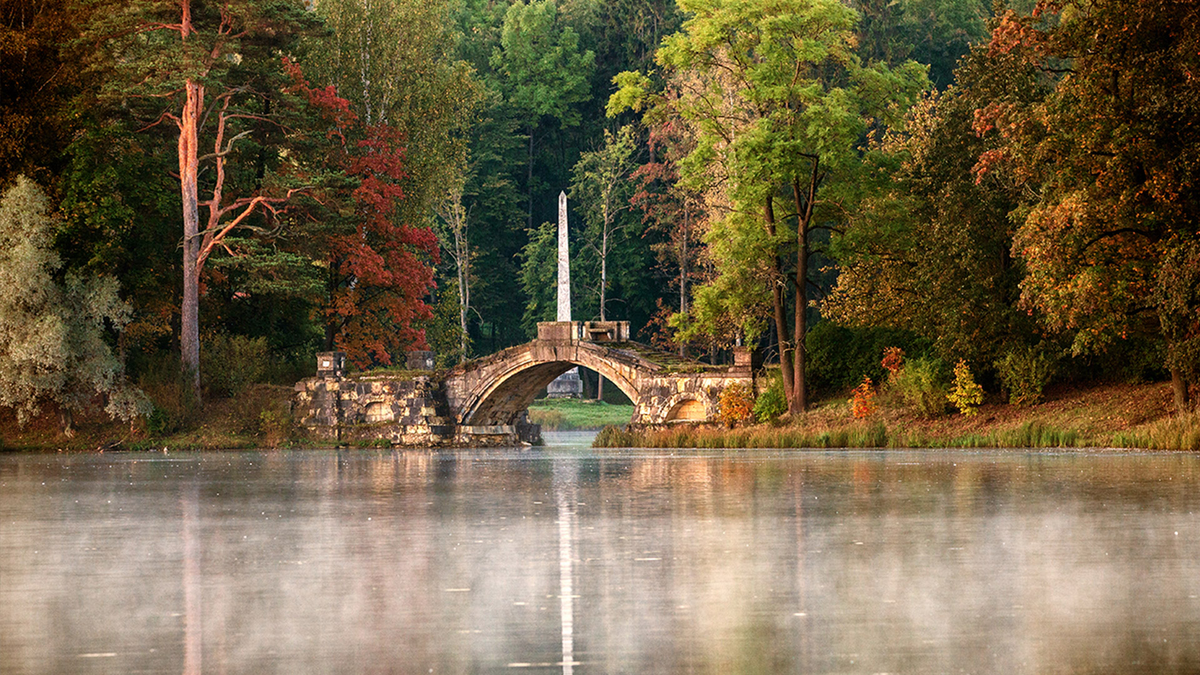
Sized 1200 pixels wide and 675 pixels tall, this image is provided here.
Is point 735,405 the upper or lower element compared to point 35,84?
lower

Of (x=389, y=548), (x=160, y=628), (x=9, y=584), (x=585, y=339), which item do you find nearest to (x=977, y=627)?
(x=160, y=628)

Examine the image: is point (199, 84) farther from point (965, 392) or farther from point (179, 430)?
point (965, 392)

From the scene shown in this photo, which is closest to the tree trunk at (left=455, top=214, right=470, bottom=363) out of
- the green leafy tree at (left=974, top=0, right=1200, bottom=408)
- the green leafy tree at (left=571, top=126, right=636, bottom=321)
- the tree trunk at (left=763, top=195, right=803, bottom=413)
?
the green leafy tree at (left=571, top=126, right=636, bottom=321)

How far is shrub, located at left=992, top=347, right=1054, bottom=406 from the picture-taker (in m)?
40.5

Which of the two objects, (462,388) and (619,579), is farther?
(462,388)

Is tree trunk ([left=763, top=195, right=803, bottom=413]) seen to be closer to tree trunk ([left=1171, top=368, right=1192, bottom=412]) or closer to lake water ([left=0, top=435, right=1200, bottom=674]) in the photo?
tree trunk ([left=1171, top=368, right=1192, bottom=412])

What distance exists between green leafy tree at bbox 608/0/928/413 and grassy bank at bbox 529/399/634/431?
28125mm

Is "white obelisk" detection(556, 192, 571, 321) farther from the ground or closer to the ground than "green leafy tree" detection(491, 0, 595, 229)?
closer to the ground

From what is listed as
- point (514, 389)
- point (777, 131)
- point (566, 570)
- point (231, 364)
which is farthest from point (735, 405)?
point (566, 570)

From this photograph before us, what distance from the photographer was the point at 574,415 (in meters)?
76.9

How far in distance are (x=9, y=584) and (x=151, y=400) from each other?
3866cm

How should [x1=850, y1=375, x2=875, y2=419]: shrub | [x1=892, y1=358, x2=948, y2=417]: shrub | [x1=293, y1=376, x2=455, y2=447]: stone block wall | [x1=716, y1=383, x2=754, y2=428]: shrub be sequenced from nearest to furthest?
[x1=892, y1=358, x2=948, y2=417]: shrub < [x1=850, y1=375, x2=875, y2=419]: shrub < [x1=716, y1=383, x2=754, y2=428]: shrub < [x1=293, y1=376, x2=455, y2=447]: stone block wall

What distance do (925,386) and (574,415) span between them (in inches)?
1433

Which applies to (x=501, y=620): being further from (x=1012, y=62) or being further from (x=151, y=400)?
(x=151, y=400)
